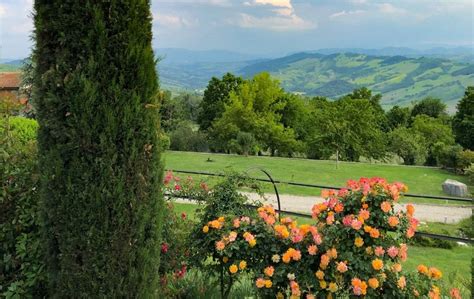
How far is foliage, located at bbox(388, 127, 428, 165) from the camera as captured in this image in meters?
29.7

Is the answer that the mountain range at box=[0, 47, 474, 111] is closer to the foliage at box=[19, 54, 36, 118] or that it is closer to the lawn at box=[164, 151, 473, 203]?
the lawn at box=[164, 151, 473, 203]

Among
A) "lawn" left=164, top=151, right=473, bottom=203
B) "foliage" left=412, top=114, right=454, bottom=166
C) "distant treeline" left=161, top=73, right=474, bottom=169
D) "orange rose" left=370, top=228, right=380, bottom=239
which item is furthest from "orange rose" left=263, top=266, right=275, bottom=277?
"foliage" left=412, top=114, right=454, bottom=166

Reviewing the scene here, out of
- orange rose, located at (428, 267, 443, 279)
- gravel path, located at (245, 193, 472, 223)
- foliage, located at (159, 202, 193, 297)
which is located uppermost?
orange rose, located at (428, 267, 443, 279)

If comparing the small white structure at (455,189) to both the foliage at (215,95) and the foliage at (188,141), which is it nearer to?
the foliage at (188,141)

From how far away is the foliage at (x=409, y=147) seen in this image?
97.5ft

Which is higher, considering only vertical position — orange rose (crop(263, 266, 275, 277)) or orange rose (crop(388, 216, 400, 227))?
orange rose (crop(388, 216, 400, 227))

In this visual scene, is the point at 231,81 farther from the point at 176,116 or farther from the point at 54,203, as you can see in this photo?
the point at 54,203

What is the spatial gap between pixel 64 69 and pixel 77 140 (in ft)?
1.49

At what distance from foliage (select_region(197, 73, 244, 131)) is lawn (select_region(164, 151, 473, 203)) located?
498 inches

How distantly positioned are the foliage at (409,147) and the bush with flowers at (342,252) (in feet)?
93.5

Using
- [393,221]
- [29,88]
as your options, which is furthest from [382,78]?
[29,88]

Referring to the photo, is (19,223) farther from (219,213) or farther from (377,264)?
(377,264)

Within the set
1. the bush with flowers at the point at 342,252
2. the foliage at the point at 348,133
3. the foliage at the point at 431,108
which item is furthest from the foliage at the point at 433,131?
the bush with flowers at the point at 342,252

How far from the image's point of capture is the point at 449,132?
1353 inches
